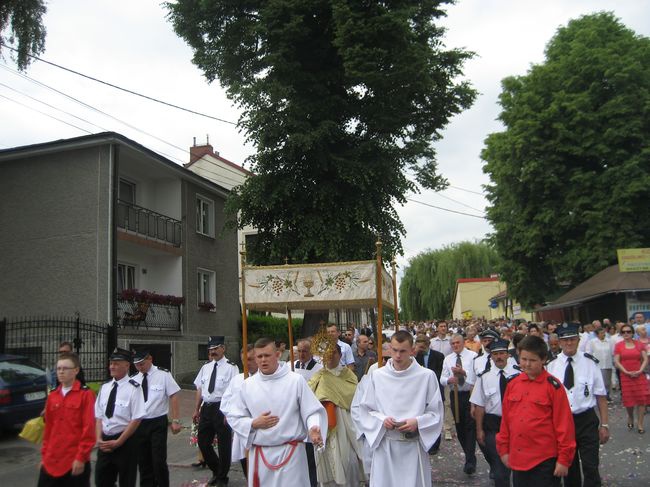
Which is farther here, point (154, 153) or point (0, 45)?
point (154, 153)

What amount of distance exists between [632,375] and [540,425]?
7.96 metres

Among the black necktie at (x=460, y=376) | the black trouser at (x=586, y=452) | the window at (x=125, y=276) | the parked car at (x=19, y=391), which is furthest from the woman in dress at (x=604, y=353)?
the window at (x=125, y=276)

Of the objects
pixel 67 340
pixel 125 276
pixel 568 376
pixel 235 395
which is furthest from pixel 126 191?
pixel 568 376

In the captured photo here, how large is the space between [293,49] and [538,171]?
16610mm

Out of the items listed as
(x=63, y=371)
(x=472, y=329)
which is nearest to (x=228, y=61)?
(x=472, y=329)

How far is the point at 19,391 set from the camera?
11.7 metres

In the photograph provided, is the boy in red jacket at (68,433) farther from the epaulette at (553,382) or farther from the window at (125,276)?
the window at (125,276)

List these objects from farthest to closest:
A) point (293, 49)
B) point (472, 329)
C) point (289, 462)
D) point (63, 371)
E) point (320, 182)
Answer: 1. point (320, 182)
2. point (293, 49)
3. point (472, 329)
4. point (63, 371)
5. point (289, 462)

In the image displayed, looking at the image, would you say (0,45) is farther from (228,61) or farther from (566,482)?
(566,482)


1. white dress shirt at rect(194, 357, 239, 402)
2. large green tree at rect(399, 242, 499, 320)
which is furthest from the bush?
large green tree at rect(399, 242, 499, 320)

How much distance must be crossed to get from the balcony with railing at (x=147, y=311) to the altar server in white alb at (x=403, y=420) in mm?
15518

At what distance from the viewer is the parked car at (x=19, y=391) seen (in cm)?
1152

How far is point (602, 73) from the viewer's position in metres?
30.1

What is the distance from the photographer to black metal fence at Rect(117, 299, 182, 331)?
1992 cm
